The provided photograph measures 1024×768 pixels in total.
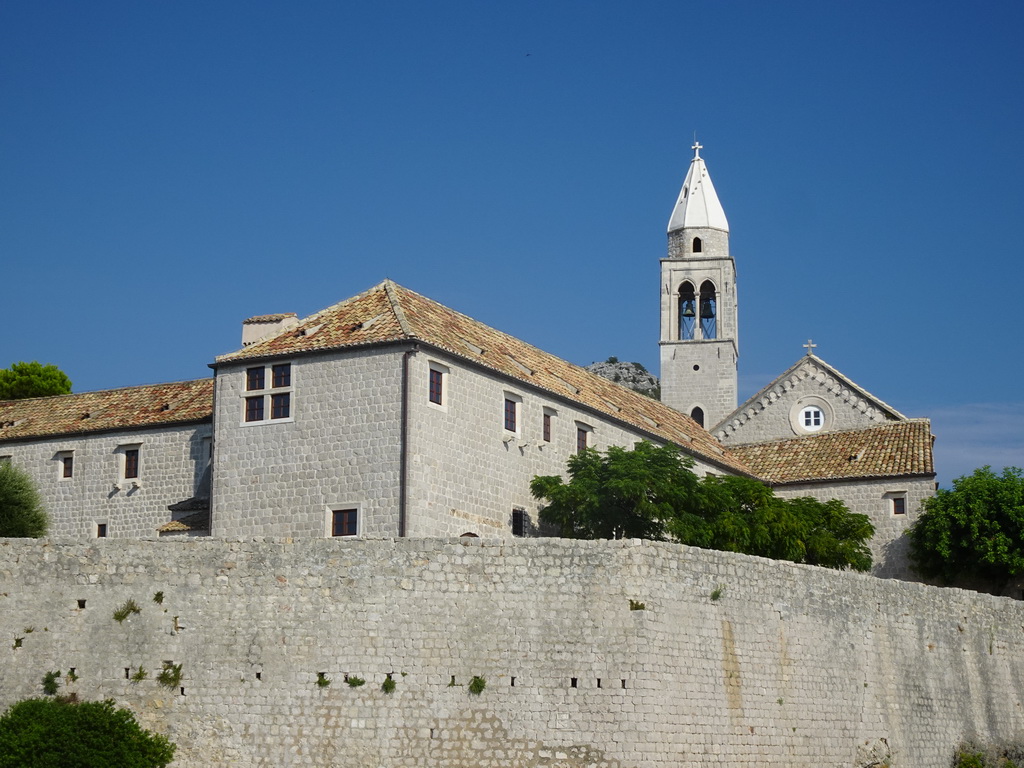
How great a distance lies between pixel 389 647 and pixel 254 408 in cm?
1222

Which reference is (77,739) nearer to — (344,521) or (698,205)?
(344,521)

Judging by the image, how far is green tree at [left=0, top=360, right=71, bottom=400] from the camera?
64.6 m

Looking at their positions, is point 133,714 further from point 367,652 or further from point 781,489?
point 781,489

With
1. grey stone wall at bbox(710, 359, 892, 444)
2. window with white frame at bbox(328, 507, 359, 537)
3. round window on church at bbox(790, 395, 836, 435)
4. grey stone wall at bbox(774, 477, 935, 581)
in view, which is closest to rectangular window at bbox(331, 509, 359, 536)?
window with white frame at bbox(328, 507, 359, 537)

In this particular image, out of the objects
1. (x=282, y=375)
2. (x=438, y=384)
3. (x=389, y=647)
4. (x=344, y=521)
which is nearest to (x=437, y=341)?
(x=438, y=384)

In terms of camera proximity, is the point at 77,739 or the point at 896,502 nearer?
the point at 77,739

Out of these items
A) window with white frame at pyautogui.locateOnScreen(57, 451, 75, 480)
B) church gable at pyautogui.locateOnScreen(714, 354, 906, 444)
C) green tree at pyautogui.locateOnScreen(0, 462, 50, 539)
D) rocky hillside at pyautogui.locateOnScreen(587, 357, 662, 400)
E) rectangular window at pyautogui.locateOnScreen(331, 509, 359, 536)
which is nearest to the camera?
rectangular window at pyautogui.locateOnScreen(331, 509, 359, 536)

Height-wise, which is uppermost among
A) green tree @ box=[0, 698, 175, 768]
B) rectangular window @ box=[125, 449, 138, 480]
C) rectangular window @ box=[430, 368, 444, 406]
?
rectangular window @ box=[430, 368, 444, 406]

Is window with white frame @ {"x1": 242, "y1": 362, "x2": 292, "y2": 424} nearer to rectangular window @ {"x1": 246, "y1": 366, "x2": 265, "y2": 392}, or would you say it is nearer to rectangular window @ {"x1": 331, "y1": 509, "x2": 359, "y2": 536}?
rectangular window @ {"x1": 246, "y1": 366, "x2": 265, "y2": 392}

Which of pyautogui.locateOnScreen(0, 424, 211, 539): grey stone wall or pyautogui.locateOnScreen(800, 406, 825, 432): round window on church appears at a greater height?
pyautogui.locateOnScreen(800, 406, 825, 432): round window on church

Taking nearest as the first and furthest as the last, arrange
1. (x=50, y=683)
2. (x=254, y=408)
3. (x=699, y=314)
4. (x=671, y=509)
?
1. (x=50, y=683)
2. (x=254, y=408)
3. (x=671, y=509)
4. (x=699, y=314)

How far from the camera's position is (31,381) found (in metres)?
65.1

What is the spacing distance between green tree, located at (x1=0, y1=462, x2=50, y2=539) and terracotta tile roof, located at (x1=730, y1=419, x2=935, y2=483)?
2474 cm

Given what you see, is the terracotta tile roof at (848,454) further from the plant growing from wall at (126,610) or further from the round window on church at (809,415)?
the plant growing from wall at (126,610)
